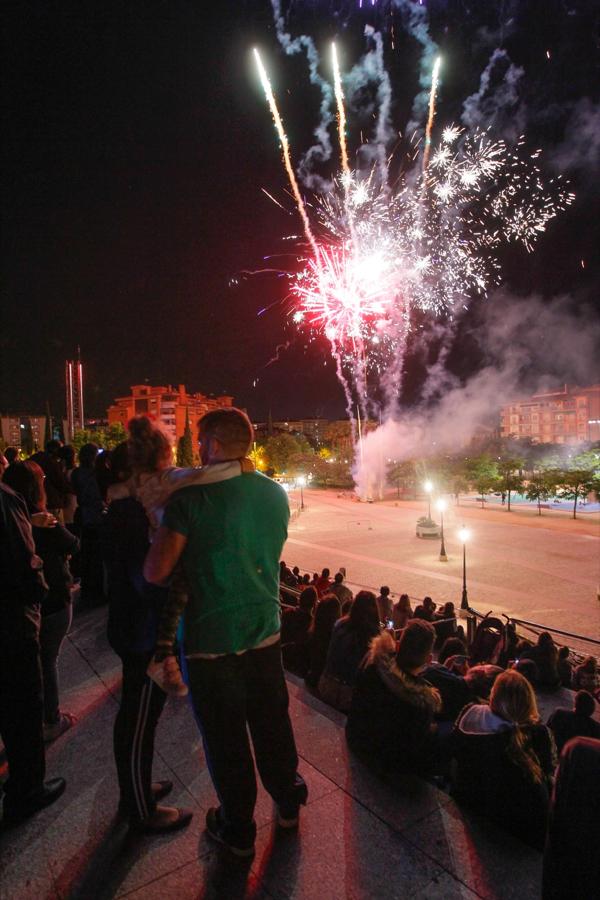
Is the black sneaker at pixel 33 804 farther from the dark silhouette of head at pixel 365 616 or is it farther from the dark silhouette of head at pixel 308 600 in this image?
the dark silhouette of head at pixel 308 600

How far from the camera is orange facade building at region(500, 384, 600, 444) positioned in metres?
97.6

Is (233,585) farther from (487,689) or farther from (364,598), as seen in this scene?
(487,689)

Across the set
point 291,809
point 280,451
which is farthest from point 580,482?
point 280,451

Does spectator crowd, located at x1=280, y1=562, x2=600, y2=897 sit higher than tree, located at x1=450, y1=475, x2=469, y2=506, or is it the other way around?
spectator crowd, located at x1=280, y1=562, x2=600, y2=897

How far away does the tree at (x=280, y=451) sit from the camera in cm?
7338

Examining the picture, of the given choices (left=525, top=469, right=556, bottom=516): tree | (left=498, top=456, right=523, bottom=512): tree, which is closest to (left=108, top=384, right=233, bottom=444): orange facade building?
(left=498, top=456, right=523, bottom=512): tree

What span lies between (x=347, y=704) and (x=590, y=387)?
378 ft

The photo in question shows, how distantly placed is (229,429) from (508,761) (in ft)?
7.60

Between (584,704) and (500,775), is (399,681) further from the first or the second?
(584,704)

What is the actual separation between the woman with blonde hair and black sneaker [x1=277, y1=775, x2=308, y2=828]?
0.91 metres

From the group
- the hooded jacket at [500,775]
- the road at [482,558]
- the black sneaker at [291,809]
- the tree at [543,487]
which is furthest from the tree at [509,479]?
the black sneaker at [291,809]

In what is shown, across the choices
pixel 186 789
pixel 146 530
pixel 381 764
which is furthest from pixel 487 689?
pixel 146 530

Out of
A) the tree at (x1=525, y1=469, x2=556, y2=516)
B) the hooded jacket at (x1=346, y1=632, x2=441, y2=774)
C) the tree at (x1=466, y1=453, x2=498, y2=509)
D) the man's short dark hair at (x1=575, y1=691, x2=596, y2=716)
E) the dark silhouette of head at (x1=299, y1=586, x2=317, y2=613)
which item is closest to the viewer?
the hooded jacket at (x1=346, y1=632, x2=441, y2=774)

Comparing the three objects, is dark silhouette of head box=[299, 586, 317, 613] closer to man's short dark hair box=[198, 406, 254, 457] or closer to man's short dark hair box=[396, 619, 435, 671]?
man's short dark hair box=[396, 619, 435, 671]
